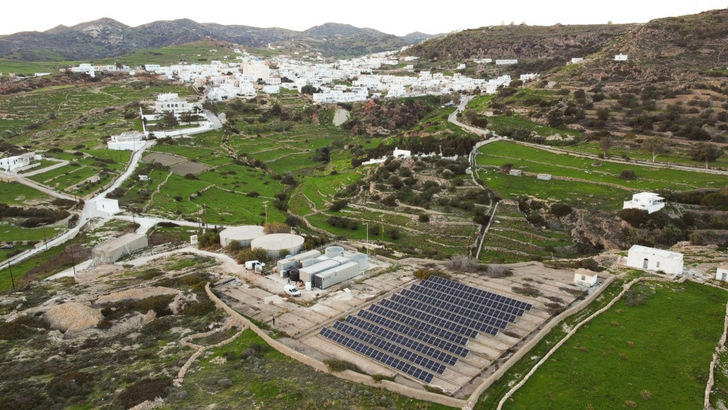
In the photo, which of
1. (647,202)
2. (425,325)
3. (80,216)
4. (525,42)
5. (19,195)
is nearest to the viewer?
(425,325)

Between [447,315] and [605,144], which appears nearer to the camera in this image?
[447,315]

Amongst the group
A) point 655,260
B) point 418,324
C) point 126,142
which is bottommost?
point 418,324

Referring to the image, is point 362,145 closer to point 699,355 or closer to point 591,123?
point 591,123

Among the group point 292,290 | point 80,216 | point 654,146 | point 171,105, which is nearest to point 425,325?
point 292,290

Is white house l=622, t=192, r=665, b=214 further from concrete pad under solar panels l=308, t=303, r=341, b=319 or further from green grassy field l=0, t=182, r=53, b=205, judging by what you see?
green grassy field l=0, t=182, r=53, b=205

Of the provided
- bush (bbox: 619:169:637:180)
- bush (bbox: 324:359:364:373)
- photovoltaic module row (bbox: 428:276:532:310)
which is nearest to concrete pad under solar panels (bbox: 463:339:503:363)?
photovoltaic module row (bbox: 428:276:532:310)

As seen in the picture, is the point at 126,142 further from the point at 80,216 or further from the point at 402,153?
the point at 402,153

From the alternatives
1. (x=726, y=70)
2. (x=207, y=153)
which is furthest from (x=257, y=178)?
(x=726, y=70)
